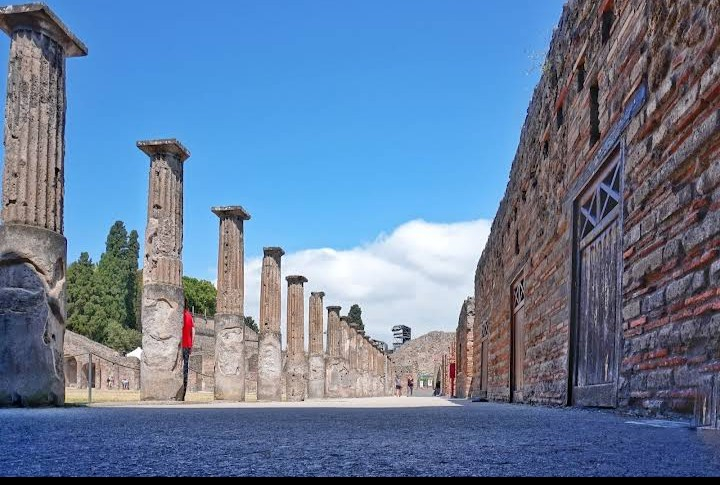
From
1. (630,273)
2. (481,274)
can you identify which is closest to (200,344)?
(481,274)

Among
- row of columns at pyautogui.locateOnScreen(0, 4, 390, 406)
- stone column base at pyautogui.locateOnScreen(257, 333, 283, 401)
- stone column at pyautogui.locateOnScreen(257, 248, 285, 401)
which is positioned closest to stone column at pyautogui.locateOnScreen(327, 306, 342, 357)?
stone column at pyautogui.locateOnScreen(257, 248, 285, 401)

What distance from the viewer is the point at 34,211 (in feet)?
25.3

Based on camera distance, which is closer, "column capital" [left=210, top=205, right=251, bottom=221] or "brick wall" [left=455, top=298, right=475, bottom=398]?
"column capital" [left=210, top=205, right=251, bottom=221]

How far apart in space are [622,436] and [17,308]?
602 centimetres

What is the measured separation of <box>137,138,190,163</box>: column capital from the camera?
1248 centimetres

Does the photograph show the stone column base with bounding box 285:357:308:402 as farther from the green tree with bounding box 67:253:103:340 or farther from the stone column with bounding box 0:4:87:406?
the green tree with bounding box 67:253:103:340

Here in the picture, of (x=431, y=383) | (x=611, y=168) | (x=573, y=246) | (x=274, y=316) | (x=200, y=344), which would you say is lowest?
(x=431, y=383)

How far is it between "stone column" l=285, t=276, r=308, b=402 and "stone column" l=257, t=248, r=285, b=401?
2340 mm

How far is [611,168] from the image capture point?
6277 millimetres

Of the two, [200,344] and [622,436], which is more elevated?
[622,436]

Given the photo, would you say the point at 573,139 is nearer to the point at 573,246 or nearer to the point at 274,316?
the point at 573,246

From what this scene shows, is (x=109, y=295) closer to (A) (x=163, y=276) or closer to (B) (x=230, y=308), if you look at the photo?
(B) (x=230, y=308)

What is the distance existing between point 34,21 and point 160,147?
4.60m

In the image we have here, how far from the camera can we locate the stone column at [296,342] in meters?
22.0
